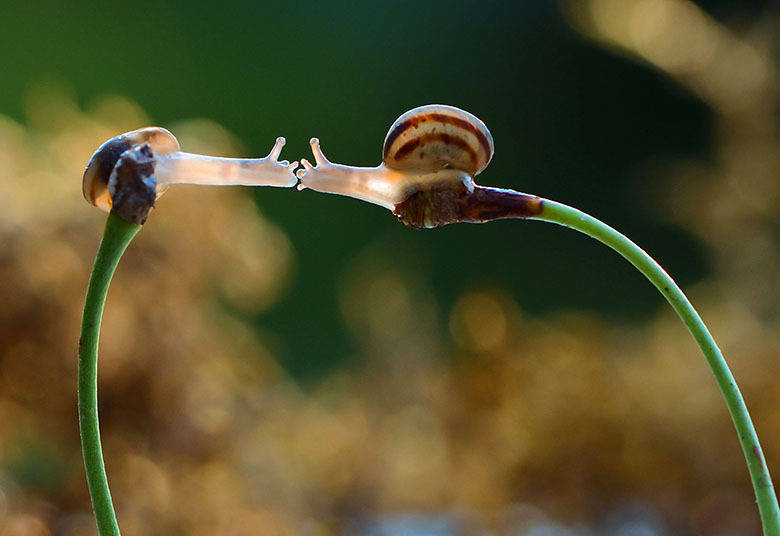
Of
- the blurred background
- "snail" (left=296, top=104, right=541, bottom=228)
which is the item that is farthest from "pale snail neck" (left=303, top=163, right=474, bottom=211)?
the blurred background

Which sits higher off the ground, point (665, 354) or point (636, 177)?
point (636, 177)

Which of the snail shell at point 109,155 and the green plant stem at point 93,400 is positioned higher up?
the snail shell at point 109,155

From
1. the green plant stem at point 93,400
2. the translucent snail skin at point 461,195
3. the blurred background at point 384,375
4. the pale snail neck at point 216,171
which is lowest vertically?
the green plant stem at point 93,400

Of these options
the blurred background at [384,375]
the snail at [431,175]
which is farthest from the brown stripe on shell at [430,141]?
the blurred background at [384,375]

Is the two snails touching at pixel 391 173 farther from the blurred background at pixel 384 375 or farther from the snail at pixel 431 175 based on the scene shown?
the blurred background at pixel 384 375

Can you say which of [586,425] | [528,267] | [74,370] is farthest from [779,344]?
[528,267]

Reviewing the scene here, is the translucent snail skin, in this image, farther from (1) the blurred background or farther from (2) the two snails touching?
(1) the blurred background

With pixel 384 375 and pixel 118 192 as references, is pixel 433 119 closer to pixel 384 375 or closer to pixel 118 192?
pixel 118 192

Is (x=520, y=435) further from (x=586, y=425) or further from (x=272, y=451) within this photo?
(x=272, y=451)
